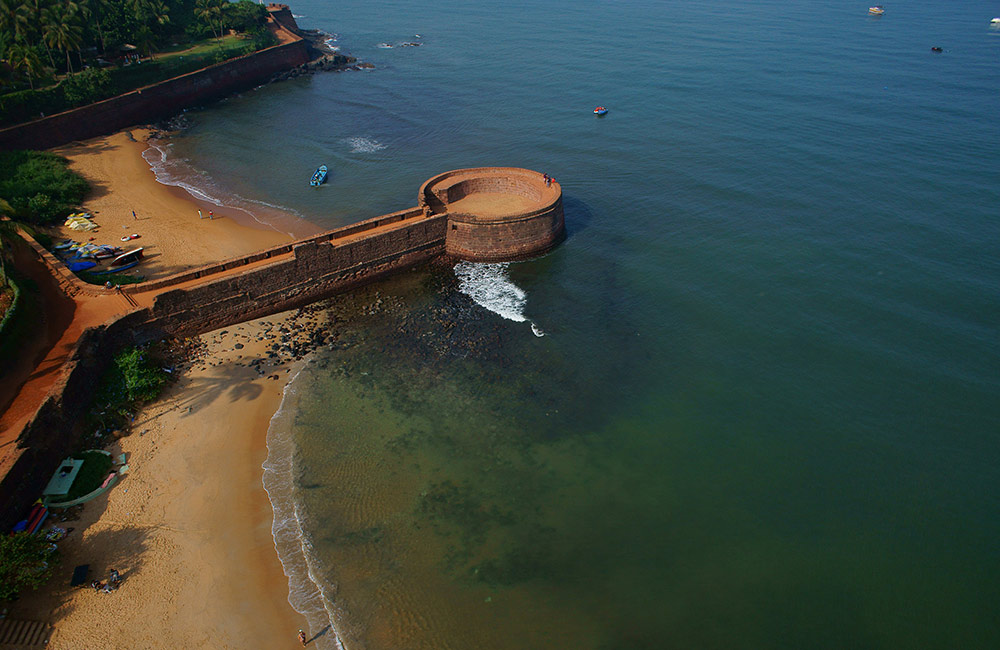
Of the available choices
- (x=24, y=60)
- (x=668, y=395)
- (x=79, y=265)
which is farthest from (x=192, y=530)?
(x=24, y=60)

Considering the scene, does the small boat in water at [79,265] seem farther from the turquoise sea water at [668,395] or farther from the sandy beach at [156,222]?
the turquoise sea water at [668,395]

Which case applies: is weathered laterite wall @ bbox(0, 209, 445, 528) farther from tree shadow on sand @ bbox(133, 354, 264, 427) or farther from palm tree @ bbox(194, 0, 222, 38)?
palm tree @ bbox(194, 0, 222, 38)

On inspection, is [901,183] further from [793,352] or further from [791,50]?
[791,50]

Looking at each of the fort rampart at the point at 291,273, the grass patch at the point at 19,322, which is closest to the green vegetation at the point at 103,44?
the fort rampart at the point at 291,273

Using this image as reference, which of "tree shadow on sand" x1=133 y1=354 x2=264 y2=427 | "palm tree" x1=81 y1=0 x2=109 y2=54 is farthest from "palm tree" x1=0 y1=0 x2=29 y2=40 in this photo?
"tree shadow on sand" x1=133 y1=354 x2=264 y2=427

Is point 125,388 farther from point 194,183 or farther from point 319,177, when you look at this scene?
point 194,183

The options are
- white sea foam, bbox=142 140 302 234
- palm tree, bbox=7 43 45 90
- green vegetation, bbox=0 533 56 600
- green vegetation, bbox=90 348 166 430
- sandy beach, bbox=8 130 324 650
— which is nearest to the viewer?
green vegetation, bbox=0 533 56 600

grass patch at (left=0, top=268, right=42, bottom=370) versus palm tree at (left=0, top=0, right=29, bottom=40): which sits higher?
palm tree at (left=0, top=0, right=29, bottom=40)
